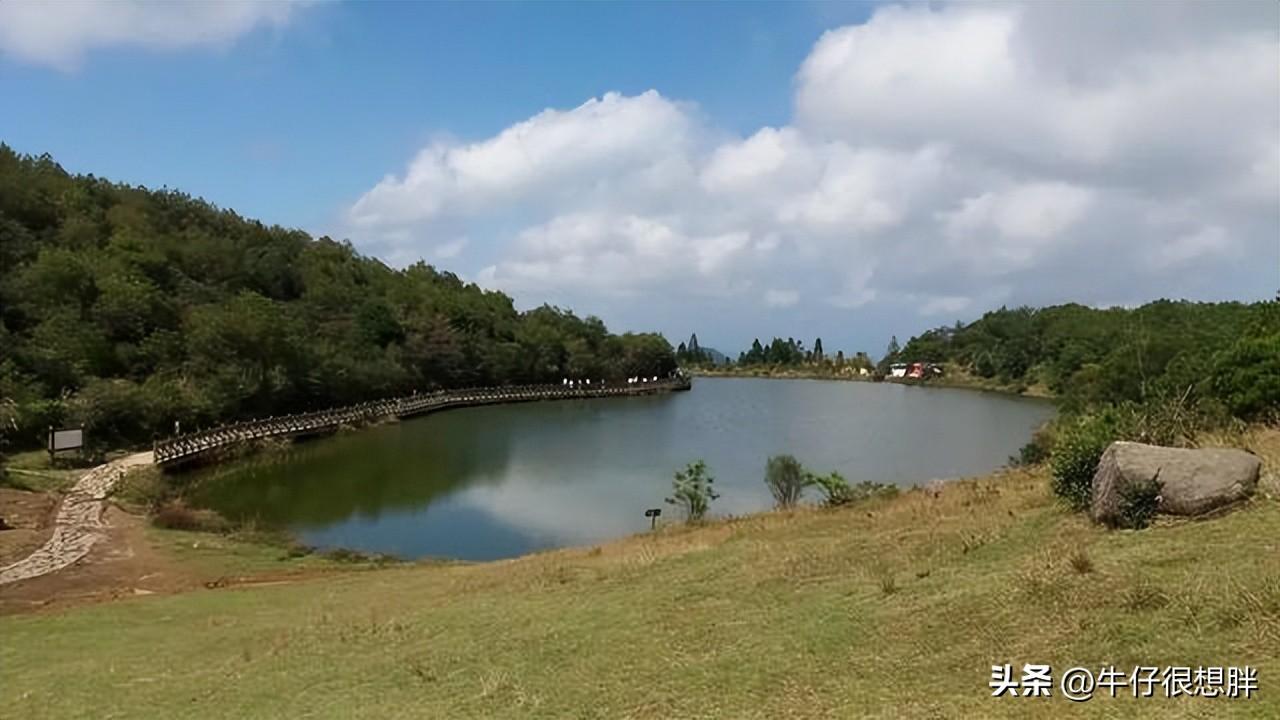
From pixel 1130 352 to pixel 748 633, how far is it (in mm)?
30679

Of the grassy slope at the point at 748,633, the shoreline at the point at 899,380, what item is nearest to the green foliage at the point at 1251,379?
the grassy slope at the point at 748,633

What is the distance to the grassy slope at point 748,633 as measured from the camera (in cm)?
576

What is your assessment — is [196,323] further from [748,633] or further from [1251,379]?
[748,633]

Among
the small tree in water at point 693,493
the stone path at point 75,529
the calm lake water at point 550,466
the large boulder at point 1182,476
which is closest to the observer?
the large boulder at point 1182,476

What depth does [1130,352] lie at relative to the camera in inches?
1303

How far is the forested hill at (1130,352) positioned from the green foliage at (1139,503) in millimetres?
7977

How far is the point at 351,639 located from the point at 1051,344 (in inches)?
4400

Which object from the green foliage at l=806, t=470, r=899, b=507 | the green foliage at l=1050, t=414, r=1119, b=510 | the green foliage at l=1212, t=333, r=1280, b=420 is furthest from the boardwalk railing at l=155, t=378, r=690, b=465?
the green foliage at l=1212, t=333, r=1280, b=420

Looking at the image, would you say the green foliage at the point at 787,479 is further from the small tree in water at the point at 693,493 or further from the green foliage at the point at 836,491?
the green foliage at the point at 836,491

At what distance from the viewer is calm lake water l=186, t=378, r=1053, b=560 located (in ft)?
86.2

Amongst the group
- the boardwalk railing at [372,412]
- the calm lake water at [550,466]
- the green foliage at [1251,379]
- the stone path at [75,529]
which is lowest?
the calm lake water at [550,466]

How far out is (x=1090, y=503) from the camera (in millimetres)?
9820

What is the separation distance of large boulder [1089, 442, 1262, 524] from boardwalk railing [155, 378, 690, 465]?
3259 centimetres

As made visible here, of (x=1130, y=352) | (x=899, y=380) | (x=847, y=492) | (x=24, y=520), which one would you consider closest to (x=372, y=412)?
(x=24, y=520)
